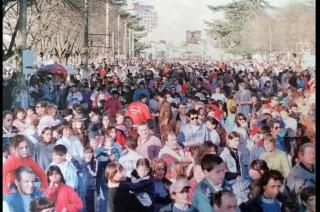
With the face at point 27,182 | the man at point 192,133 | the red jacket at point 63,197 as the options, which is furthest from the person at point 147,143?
the face at point 27,182

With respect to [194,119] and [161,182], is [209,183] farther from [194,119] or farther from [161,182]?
[194,119]

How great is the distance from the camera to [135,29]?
13.0 feet

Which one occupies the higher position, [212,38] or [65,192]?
[212,38]

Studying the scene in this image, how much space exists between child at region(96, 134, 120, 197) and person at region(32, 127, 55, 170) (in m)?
0.32

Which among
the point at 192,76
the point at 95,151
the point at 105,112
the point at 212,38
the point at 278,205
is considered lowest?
the point at 278,205

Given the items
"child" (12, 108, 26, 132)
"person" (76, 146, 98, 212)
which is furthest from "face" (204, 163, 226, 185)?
"child" (12, 108, 26, 132)

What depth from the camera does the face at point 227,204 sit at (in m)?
3.75

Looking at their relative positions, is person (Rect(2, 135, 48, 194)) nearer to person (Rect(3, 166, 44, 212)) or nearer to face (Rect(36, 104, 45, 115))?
person (Rect(3, 166, 44, 212))

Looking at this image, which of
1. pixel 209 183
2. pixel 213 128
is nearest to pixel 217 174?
pixel 209 183

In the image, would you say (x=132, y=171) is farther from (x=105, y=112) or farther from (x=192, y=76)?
(x=192, y=76)

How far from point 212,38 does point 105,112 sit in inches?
33.8

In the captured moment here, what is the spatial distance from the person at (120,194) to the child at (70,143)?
0.70ft

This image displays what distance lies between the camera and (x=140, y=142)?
383 cm
